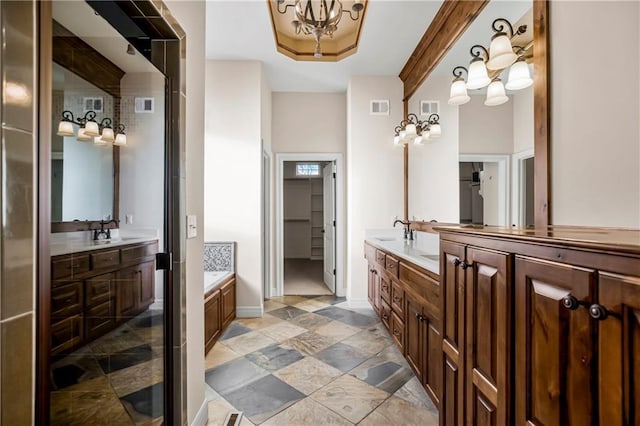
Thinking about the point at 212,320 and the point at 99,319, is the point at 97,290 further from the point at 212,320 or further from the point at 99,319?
the point at 212,320

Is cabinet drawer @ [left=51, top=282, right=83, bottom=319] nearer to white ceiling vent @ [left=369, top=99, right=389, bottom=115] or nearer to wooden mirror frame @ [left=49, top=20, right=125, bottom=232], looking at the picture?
wooden mirror frame @ [left=49, top=20, right=125, bottom=232]

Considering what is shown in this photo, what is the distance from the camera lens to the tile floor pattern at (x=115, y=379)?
928 mm

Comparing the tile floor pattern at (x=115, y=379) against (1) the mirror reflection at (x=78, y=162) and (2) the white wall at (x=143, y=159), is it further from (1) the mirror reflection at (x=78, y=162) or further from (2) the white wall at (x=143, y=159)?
(1) the mirror reflection at (x=78, y=162)

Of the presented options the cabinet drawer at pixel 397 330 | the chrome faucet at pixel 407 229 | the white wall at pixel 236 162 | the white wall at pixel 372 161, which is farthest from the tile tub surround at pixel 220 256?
the chrome faucet at pixel 407 229

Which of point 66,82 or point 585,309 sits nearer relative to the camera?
point 585,309

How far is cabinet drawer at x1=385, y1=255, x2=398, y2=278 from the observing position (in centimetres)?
254

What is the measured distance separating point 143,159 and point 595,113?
1957 mm

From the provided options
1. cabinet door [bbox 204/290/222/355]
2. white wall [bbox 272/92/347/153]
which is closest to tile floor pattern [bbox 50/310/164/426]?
cabinet door [bbox 204/290/222/355]

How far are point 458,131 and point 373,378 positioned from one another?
2035 millimetres

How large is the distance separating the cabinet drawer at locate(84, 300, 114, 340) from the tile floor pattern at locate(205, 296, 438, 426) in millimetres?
1005

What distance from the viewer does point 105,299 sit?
1185mm

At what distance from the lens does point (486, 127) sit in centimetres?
203

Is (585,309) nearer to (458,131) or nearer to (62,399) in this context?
(62,399)

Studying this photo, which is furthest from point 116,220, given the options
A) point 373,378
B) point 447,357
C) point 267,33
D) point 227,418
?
point 267,33
